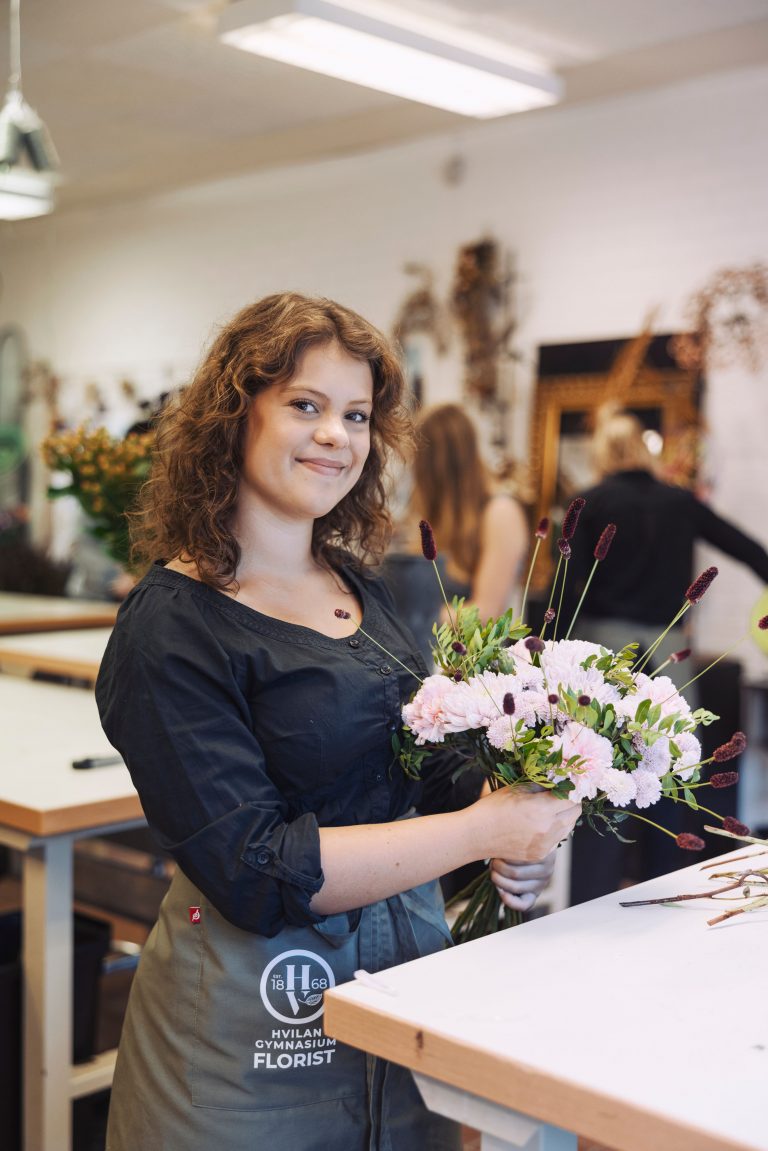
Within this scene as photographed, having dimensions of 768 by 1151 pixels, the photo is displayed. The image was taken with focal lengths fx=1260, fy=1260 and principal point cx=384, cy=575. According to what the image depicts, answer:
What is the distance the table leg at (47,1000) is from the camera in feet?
7.32

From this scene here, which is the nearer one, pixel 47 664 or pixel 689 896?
pixel 689 896

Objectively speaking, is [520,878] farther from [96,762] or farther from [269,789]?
[96,762]

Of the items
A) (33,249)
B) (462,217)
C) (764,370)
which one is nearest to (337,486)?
(764,370)

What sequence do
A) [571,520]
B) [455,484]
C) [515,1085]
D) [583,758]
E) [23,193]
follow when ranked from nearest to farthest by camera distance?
[515,1085] → [583,758] → [571,520] → [455,484] → [23,193]

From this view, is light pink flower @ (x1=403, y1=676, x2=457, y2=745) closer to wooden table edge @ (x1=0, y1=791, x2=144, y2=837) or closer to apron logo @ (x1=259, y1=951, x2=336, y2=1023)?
apron logo @ (x1=259, y1=951, x2=336, y2=1023)

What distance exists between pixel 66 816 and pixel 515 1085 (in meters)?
1.36

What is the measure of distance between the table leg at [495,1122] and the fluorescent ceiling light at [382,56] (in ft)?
12.6

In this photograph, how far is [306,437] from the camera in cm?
157

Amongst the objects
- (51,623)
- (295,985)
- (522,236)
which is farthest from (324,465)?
(522,236)

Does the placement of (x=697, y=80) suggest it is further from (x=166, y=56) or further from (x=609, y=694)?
(x=609, y=694)

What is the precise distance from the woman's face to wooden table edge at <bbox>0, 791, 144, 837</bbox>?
919 mm

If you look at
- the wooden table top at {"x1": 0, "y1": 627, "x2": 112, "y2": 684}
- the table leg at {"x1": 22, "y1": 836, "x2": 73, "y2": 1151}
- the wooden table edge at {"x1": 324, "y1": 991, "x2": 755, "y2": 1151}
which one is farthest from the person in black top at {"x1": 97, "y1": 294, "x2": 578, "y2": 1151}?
the wooden table top at {"x1": 0, "y1": 627, "x2": 112, "y2": 684}

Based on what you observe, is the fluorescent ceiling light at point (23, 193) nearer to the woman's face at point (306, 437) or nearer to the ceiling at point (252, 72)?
the ceiling at point (252, 72)

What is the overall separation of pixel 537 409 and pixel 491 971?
4.76 m
